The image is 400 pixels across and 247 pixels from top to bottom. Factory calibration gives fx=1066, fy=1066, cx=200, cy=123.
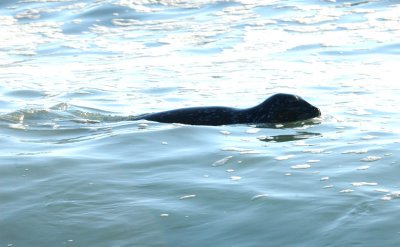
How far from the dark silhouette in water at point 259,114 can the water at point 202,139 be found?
0.17 m

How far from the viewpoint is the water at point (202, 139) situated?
6258mm

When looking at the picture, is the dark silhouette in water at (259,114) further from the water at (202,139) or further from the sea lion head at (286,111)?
the water at (202,139)

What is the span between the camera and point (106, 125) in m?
9.70

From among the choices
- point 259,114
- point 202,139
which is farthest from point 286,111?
point 202,139

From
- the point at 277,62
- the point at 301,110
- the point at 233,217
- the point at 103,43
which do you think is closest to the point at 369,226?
the point at 233,217

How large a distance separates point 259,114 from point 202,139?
101cm

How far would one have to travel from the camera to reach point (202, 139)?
8805mm

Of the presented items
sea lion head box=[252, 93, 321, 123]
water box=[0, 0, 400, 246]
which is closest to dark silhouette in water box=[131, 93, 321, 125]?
sea lion head box=[252, 93, 321, 123]

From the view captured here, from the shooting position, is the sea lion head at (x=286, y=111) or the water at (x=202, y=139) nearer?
the water at (x=202, y=139)

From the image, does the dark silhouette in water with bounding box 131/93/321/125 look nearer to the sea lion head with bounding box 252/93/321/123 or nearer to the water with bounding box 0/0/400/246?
the sea lion head with bounding box 252/93/321/123

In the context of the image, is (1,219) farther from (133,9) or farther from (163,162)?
(133,9)

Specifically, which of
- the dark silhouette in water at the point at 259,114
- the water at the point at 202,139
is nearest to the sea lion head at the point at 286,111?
the dark silhouette in water at the point at 259,114

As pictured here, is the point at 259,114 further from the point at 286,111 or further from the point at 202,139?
the point at 202,139

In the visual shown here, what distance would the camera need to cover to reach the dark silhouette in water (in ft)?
31.4
